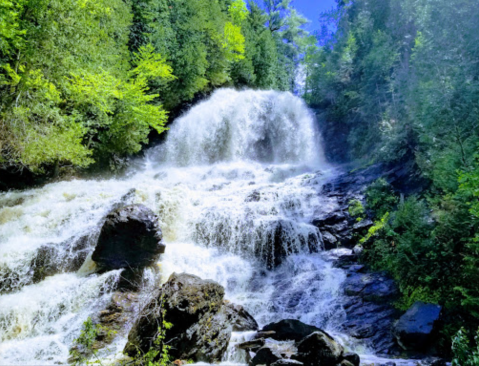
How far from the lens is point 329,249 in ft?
31.3

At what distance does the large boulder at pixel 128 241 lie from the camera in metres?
7.70

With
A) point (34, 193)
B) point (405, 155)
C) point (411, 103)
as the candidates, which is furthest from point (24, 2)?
point (411, 103)

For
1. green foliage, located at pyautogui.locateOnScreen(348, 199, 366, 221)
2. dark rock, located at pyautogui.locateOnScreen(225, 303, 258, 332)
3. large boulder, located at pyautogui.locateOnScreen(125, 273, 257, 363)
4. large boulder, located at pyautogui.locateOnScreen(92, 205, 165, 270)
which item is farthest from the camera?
green foliage, located at pyautogui.locateOnScreen(348, 199, 366, 221)

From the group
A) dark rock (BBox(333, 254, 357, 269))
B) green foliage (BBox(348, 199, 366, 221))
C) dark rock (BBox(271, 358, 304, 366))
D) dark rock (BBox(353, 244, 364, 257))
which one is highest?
green foliage (BBox(348, 199, 366, 221))

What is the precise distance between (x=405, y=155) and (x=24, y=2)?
13.2 metres

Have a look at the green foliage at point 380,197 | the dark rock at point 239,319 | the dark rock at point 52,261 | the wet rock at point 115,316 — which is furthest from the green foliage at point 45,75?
the green foliage at point 380,197

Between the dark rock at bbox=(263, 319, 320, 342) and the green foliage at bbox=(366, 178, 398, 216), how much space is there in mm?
5360

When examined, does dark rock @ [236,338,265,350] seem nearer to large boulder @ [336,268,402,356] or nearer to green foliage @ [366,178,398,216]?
large boulder @ [336,268,402,356]

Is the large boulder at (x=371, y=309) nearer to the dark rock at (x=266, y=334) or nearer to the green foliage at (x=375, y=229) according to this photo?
the green foliage at (x=375, y=229)

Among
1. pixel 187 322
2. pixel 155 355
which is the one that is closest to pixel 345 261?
pixel 187 322

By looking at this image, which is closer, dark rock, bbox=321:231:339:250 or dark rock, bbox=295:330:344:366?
dark rock, bbox=295:330:344:366

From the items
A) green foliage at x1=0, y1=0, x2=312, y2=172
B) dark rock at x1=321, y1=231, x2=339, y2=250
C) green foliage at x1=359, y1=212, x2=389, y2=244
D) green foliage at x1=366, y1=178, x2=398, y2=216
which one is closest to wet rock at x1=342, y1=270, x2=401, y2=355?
green foliage at x1=359, y1=212, x2=389, y2=244

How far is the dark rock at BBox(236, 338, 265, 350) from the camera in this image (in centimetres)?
538

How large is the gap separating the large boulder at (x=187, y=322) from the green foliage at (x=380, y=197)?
6491mm
